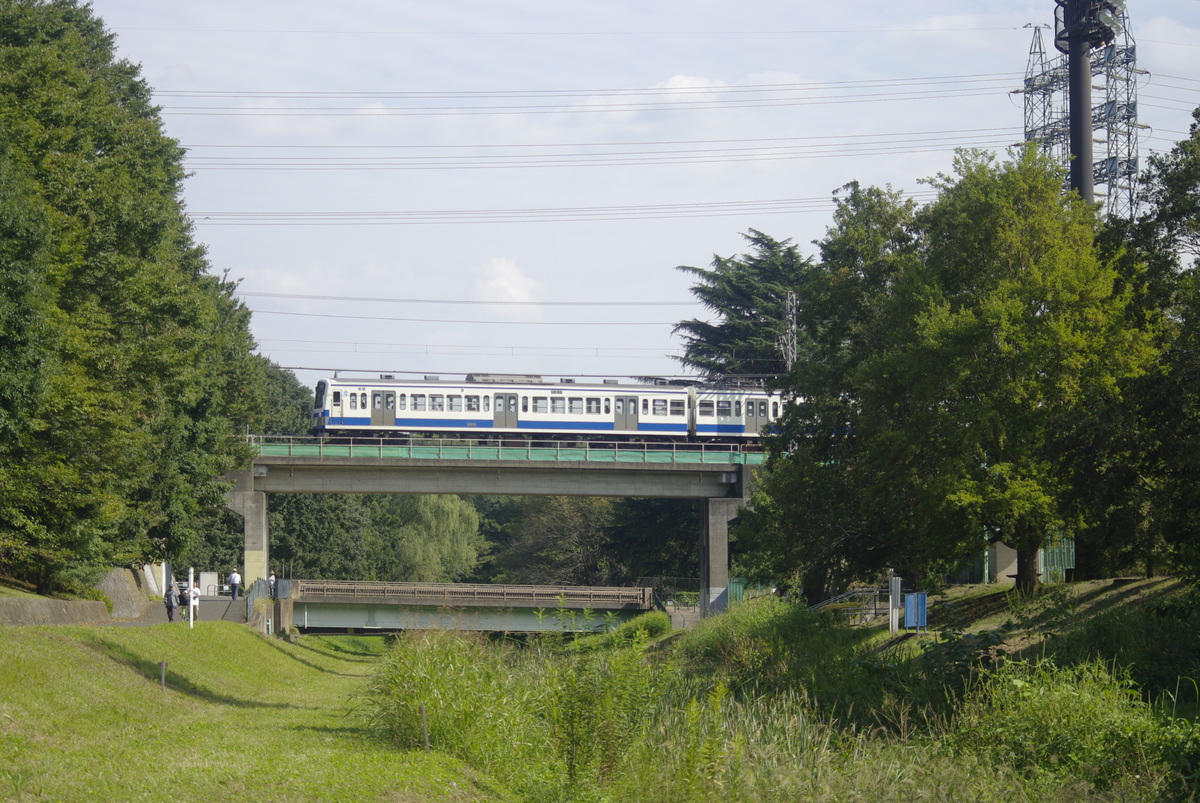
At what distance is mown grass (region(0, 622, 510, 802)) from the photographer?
11.4 m

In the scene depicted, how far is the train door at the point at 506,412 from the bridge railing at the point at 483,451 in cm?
214

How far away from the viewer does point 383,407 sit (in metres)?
55.3

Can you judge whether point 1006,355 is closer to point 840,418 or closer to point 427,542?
point 840,418

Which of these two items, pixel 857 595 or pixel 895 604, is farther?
pixel 857 595

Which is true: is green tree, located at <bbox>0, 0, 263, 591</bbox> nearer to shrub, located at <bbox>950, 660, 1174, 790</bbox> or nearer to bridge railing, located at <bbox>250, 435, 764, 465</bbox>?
bridge railing, located at <bbox>250, 435, 764, 465</bbox>

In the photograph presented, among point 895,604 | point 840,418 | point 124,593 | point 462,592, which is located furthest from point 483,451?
point 895,604

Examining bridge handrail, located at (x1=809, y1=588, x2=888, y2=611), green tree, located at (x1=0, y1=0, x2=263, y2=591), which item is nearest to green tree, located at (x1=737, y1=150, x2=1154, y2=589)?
bridge handrail, located at (x1=809, y1=588, x2=888, y2=611)

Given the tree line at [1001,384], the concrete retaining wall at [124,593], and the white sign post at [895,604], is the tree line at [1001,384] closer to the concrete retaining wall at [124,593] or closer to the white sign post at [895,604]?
the white sign post at [895,604]

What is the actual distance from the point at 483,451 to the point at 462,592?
637 cm

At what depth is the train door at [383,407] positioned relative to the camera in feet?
181

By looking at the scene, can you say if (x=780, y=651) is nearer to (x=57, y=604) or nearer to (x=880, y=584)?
(x=880, y=584)

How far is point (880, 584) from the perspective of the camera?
1577 inches

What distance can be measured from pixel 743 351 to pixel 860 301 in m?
28.7

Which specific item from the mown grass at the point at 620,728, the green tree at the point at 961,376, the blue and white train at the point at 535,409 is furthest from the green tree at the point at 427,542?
the mown grass at the point at 620,728
